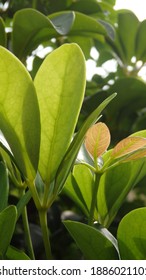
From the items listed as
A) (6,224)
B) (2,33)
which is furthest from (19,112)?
(2,33)

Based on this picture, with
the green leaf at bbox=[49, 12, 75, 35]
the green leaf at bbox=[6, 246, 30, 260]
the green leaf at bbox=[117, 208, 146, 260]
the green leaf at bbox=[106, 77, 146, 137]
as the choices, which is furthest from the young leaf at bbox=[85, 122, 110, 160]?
the green leaf at bbox=[106, 77, 146, 137]

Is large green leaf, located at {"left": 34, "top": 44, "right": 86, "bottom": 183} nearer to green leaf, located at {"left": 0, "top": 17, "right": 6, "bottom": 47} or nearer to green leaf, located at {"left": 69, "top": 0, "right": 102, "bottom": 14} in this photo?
green leaf, located at {"left": 0, "top": 17, "right": 6, "bottom": 47}

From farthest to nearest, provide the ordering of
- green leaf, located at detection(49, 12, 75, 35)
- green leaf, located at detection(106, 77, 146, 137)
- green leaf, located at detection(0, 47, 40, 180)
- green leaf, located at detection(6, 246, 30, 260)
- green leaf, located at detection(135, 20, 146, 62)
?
green leaf, located at detection(135, 20, 146, 62) → green leaf, located at detection(106, 77, 146, 137) → green leaf, located at detection(49, 12, 75, 35) → green leaf, located at detection(6, 246, 30, 260) → green leaf, located at detection(0, 47, 40, 180)

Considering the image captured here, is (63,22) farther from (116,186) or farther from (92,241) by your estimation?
(92,241)

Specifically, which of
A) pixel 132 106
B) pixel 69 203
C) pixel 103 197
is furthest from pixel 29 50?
pixel 69 203

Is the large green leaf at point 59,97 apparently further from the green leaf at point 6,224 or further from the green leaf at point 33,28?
the green leaf at point 33,28

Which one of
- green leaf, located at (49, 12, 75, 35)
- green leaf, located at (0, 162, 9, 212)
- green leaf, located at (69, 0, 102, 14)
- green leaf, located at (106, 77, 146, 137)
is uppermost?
green leaf, located at (49, 12, 75, 35)

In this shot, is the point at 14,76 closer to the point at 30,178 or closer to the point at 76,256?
the point at 30,178

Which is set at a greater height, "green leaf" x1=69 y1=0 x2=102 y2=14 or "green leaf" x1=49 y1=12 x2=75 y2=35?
"green leaf" x1=49 y1=12 x2=75 y2=35
